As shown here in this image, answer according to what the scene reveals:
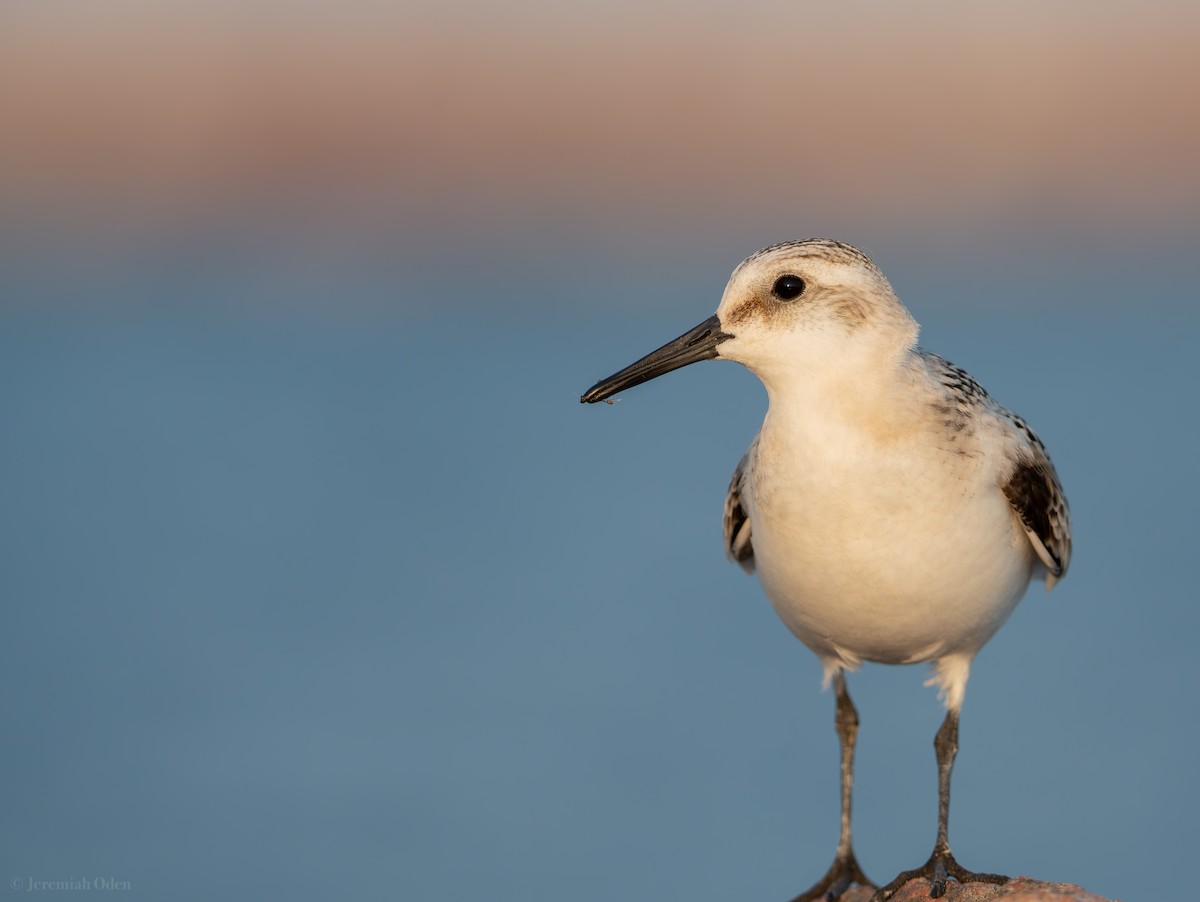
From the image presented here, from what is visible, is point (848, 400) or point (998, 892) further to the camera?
point (848, 400)

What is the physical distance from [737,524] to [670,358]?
4.43 feet

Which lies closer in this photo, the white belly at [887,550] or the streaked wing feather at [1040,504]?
the white belly at [887,550]

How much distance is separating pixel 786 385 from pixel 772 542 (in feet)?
2.56

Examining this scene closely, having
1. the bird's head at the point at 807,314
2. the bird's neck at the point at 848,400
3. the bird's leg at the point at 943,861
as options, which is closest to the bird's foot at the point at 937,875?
the bird's leg at the point at 943,861

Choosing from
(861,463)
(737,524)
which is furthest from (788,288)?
(737,524)

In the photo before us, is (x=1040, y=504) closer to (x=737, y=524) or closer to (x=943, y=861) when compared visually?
(x=737, y=524)

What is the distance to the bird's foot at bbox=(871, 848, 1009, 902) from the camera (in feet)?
26.9

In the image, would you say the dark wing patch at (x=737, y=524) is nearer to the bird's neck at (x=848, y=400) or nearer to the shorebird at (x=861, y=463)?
the shorebird at (x=861, y=463)

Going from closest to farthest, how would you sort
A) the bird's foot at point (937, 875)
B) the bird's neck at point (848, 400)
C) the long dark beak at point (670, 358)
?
1. the bird's neck at point (848, 400)
2. the long dark beak at point (670, 358)
3. the bird's foot at point (937, 875)

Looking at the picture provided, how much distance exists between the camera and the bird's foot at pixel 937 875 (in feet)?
26.9

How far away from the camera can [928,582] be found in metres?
7.92

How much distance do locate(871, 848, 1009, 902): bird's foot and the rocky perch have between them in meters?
0.03

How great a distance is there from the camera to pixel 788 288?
7.81 m

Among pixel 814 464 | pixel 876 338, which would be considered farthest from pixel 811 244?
pixel 814 464
